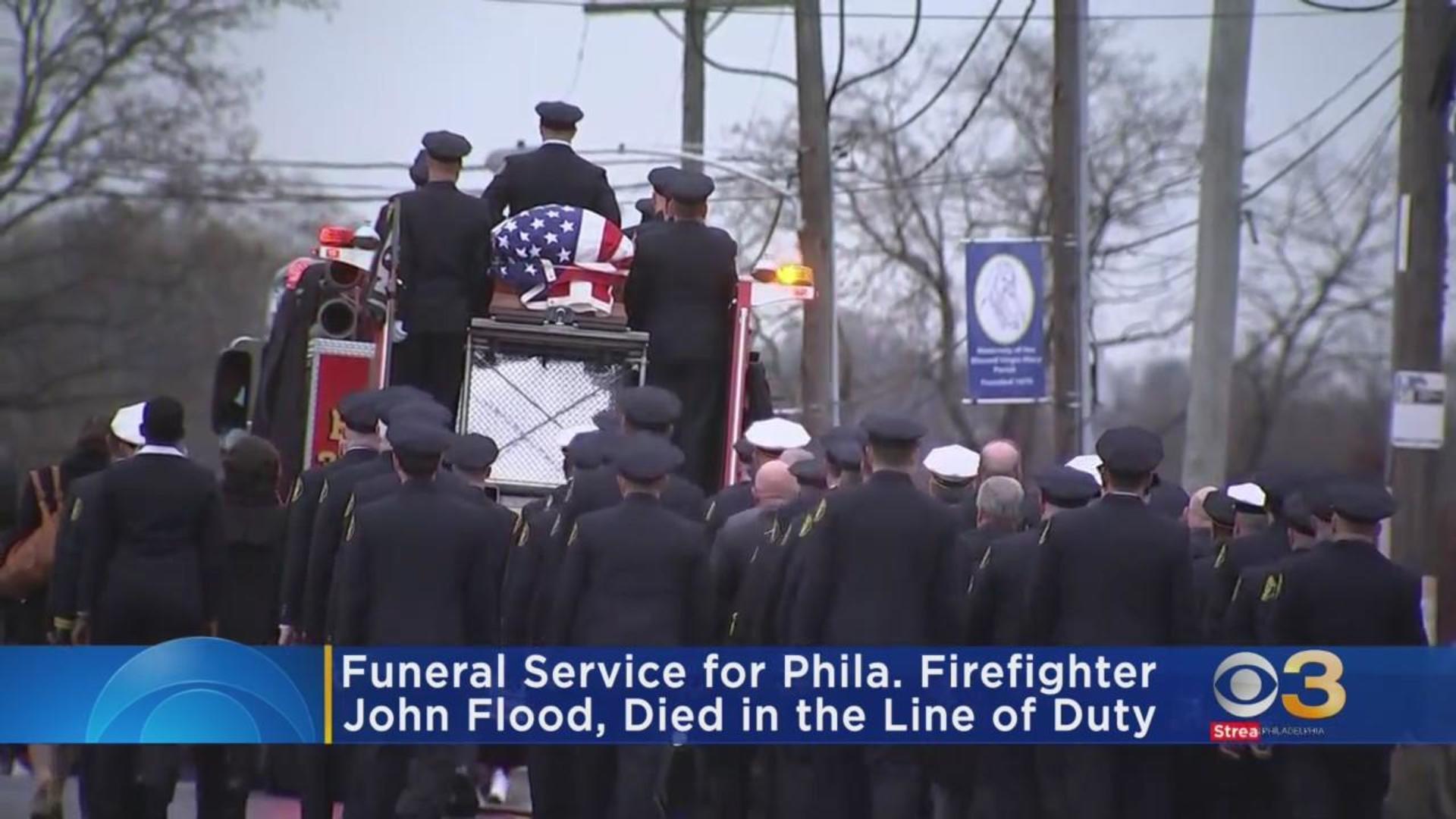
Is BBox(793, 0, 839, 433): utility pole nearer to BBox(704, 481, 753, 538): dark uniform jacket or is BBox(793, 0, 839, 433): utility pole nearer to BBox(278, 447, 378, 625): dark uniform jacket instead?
BBox(704, 481, 753, 538): dark uniform jacket

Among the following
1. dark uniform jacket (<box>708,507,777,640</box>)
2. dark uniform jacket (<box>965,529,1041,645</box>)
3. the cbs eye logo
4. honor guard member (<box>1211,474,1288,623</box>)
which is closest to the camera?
the cbs eye logo

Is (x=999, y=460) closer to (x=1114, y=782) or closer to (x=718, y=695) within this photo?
(x=1114, y=782)

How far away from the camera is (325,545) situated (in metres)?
11.9

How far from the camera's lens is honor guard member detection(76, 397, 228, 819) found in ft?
39.3

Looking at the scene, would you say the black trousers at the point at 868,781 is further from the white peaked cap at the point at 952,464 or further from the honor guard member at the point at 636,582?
the white peaked cap at the point at 952,464

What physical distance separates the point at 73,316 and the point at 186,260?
2.51 m

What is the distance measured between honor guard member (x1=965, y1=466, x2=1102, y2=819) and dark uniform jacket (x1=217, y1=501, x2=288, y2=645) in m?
3.82

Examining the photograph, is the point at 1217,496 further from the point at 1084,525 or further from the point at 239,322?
the point at 239,322

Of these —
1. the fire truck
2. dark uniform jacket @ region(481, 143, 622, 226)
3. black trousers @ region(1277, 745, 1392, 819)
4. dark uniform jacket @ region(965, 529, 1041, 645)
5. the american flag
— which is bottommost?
black trousers @ region(1277, 745, 1392, 819)

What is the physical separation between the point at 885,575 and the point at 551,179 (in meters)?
4.45

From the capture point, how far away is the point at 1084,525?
11.0m

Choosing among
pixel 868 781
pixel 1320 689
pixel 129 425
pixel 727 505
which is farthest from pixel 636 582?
pixel 129 425

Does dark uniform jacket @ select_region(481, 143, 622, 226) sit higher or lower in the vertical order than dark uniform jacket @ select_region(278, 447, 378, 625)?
higher

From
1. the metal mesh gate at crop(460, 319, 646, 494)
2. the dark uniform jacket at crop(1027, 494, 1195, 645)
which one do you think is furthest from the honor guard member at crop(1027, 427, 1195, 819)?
the metal mesh gate at crop(460, 319, 646, 494)
